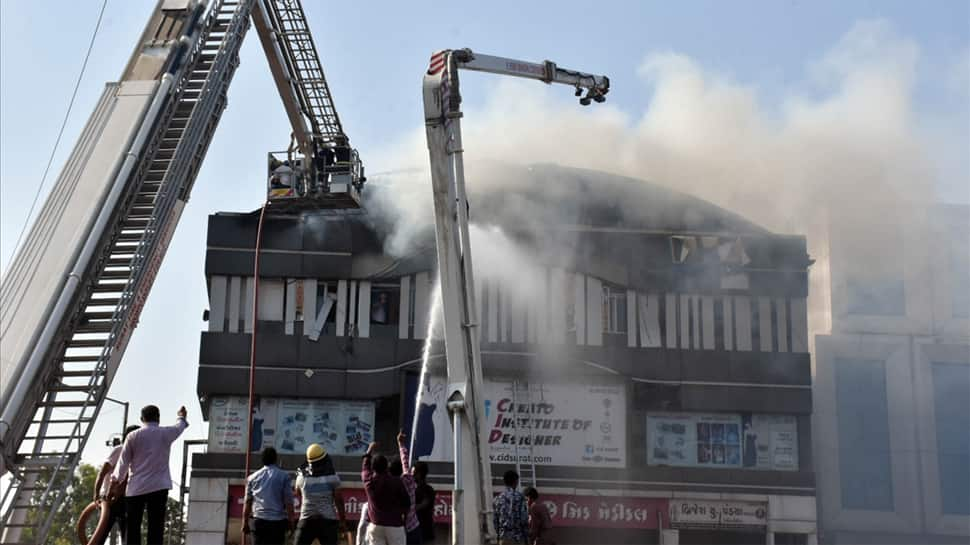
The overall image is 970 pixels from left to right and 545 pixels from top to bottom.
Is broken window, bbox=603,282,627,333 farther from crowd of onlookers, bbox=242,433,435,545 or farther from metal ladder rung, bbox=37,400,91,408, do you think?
crowd of onlookers, bbox=242,433,435,545

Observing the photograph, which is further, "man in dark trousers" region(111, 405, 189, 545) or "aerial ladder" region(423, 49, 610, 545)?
"aerial ladder" region(423, 49, 610, 545)

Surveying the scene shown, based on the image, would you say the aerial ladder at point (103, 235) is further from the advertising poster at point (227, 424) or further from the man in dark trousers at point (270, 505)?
the advertising poster at point (227, 424)

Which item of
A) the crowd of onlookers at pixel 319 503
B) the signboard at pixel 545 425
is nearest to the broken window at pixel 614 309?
the signboard at pixel 545 425

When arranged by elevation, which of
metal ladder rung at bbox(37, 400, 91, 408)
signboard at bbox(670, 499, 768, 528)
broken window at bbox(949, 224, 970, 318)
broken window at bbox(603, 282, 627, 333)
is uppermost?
broken window at bbox(949, 224, 970, 318)

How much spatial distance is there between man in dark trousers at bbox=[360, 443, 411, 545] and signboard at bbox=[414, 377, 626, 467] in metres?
23.6

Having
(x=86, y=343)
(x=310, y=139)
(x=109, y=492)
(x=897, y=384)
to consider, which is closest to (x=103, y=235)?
(x=86, y=343)

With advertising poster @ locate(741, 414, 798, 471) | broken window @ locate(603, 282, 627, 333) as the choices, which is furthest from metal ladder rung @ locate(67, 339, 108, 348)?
advertising poster @ locate(741, 414, 798, 471)

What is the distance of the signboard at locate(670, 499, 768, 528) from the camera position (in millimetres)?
36219

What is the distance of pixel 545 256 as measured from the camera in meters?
37.7

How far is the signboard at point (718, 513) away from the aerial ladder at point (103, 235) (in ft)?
65.9

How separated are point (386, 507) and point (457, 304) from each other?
337 cm

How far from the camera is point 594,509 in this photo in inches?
1422

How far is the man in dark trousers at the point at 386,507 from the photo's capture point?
1249 cm

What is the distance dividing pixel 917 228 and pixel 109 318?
1195 inches
